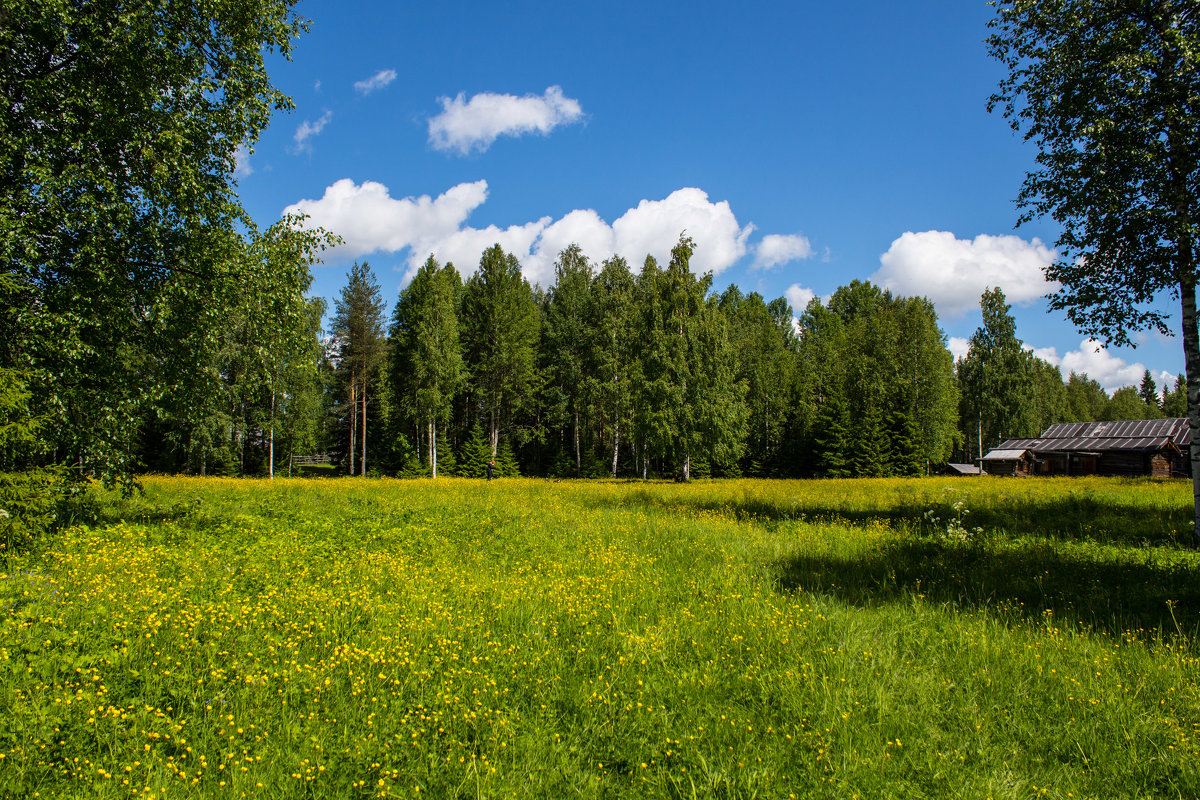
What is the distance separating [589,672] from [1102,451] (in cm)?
5673

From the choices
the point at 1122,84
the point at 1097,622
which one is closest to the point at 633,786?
the point at 1097,622

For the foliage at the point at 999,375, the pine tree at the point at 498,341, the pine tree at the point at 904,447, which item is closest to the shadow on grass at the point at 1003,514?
the pine tree at the point at 904,447

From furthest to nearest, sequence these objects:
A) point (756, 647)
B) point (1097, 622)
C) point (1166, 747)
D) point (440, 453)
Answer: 1. point (440, 453)
2. point (1097, 622)
3. point (756, 647)
4. point (1166, 747)

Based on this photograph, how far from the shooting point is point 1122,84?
1012 cm

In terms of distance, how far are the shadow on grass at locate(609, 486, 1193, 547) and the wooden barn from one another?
32675mm

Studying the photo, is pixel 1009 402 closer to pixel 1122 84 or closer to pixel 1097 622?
pixel 1122 84

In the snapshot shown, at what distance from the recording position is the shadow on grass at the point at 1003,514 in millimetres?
11477

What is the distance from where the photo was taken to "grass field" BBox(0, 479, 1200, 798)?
378 cm

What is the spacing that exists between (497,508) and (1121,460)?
53028 millimetres

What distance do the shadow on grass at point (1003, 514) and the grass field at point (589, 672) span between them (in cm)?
210

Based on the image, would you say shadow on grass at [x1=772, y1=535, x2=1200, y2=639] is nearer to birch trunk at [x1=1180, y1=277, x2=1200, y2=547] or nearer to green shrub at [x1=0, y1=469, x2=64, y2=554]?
birch trunk at [x1=1180, y1=277, x2=1200, y2=547]

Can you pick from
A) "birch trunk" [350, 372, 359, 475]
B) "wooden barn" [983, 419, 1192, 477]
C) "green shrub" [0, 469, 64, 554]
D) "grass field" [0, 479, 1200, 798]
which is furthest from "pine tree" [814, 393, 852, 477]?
"green shrub" [0, 469, 64, 554]

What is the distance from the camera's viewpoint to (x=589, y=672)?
5320 mm

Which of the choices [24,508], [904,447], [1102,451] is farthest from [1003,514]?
[1102,451]
